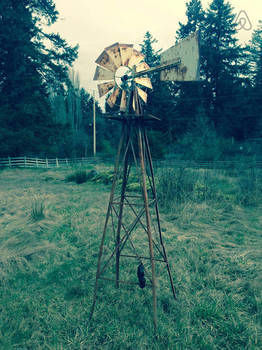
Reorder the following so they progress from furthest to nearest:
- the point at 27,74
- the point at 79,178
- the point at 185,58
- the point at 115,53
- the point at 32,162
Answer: the point at 32,162, the point at 27,74, the point at 79,178, the point at 115,53, the point at 185,58

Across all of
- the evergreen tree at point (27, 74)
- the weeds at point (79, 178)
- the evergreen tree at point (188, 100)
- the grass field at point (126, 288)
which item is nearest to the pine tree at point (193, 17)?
the evergreen tree at point (188, 100)

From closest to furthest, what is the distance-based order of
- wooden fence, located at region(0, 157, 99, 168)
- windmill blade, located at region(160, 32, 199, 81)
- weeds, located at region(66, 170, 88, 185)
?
1. windmill blade, located at region(160, 32, 199, 81)
2. weeds, located at region(66, 170, 88, 185)
3. wooden fence, located at region(0, 157, 99, 168)

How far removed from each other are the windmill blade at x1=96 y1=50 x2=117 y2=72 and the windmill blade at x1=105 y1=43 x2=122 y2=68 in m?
0.03

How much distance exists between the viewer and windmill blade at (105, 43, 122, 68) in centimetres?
314

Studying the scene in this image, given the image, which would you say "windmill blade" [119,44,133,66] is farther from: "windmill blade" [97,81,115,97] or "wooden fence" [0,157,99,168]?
"wooden fence" [0,157,99,168]

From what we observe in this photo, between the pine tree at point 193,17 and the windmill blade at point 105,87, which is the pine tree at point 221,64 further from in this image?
the windmill blade at point 105,87

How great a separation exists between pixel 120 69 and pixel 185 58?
824 millimetres

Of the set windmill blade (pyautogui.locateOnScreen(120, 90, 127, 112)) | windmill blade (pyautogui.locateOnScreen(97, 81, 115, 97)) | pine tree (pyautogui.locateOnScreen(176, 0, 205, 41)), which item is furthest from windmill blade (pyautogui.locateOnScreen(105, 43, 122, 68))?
pine tree (pyautogui.locateOnScreen(176, 0, 205, 41))

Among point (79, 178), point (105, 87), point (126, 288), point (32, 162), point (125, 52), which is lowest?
point (126, 288)

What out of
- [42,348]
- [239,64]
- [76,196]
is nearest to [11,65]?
[76,196]

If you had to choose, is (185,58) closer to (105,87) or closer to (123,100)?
(123,100)

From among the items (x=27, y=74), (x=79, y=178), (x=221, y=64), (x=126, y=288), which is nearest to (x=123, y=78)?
(x=126, y=288)

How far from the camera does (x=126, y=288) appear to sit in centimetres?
388

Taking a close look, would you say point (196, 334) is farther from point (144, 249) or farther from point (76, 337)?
point (144, 249)
